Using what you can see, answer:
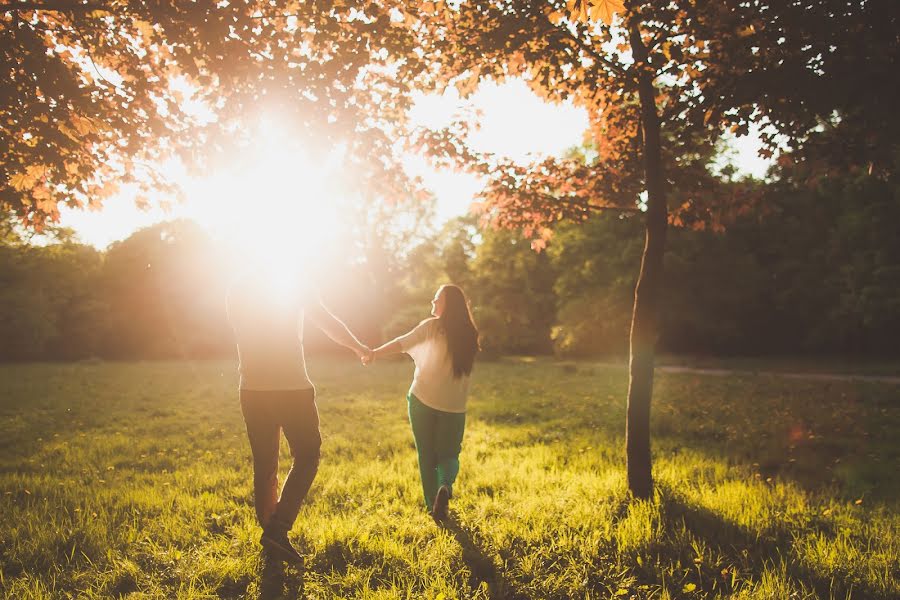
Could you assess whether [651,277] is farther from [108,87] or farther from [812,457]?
[108,87]

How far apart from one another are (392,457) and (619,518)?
343 centimetres

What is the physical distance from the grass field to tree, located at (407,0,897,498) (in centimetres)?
112

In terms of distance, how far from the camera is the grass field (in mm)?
3439

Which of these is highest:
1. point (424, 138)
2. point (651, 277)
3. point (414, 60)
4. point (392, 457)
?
point (414, 60)

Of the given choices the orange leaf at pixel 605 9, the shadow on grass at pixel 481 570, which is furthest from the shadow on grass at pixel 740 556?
the orange leaf at pixel 605 9

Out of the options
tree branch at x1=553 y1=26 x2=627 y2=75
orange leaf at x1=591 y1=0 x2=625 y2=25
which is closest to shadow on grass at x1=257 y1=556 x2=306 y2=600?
orange leaf at x1=591 y1=0 x2=625 y2=25

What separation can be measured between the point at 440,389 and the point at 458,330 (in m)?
0.54

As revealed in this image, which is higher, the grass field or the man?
the man

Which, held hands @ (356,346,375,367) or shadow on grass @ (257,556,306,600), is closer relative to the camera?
shadow on grass @ (257,556,306,600)

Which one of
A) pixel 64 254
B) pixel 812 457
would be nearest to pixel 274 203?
pixel 812 457

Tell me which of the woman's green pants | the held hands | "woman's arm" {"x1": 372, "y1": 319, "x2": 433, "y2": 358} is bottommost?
the woman's green pants

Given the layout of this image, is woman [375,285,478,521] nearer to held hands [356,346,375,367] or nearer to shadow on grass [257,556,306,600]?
held hands [356,346,375,367]

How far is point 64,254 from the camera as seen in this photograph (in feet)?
117

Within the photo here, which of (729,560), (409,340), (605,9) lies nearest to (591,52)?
(605,9)
